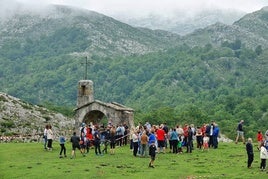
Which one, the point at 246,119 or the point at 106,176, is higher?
the point at 246,119

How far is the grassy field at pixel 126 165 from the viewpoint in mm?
30016

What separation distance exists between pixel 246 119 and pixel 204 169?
128579 millimetres

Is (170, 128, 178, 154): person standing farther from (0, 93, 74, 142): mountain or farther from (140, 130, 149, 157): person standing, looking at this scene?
(0, 93, 74, 142): mountain

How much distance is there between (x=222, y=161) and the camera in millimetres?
35375

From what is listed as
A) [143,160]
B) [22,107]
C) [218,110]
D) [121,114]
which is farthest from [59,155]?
[218,110]

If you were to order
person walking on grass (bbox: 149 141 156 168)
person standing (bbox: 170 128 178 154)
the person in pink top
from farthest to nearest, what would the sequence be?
person standing (bbox: 170 128 178 154) → the person in pink top → person walking on grass (bbox: 149 141 156 168)

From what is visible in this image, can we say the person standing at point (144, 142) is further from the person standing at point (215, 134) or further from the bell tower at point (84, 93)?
the bell tower at point (84, 93)

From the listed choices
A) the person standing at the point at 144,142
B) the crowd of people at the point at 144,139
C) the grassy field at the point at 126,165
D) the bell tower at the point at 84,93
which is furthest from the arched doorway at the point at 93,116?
the person standing at the point at 144,142

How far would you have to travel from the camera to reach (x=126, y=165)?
3356 cm

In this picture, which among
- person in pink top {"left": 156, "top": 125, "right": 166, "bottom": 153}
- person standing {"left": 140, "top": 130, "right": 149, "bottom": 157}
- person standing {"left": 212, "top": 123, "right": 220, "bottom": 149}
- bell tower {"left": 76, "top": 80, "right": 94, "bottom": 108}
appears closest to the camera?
person standing {"left": 140, "top": 130, "right": 149, "bottom": 157}

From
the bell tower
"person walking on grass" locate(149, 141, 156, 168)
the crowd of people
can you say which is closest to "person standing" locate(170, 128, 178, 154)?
the crowd of people

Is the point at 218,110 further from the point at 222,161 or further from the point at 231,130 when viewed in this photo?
the point at 222,161

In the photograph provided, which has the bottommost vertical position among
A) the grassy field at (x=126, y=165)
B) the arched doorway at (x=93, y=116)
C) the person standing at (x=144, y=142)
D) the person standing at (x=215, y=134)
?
the grassy field at (x=126, y=165)

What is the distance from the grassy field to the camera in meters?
30.0
